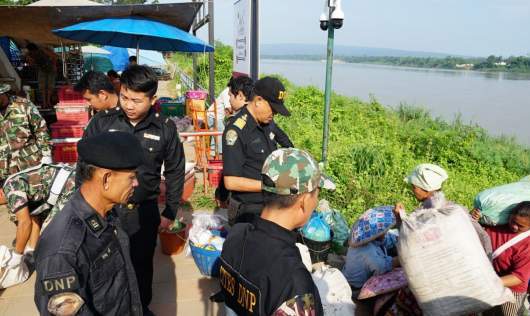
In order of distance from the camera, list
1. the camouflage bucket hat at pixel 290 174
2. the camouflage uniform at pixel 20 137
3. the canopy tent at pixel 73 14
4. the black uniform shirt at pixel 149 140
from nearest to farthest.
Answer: the camouflage bucket hat at pixel 290 174 → the black uniform shirt at pixel 149 140 → the camouflage uniform at pixel 20 137 → the canopy tent at pixel 73 14

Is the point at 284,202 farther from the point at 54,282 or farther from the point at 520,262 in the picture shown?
the point at 520,262

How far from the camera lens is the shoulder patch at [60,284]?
1.19 metres

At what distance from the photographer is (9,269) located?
311cm

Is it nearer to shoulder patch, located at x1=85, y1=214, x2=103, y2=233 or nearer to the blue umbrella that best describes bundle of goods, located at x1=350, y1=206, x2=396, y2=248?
shoulder patch, located at x1=85, y1=214, x2=103, y2=233

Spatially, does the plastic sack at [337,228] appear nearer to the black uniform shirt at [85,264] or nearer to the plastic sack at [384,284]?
the plastic sack at [384,284]

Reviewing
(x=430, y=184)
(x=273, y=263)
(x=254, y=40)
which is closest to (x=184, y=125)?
(x=254, y=40)

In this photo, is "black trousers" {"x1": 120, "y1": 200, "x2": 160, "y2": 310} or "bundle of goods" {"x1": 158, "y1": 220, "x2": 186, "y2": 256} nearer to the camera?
"black trousers" {"x1": 120, "y1": 200, "x2": 160, "y2": 310}

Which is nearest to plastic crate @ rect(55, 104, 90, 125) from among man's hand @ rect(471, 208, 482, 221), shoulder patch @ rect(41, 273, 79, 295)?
shoulder patch @ rect(41, 273, 79, 295)

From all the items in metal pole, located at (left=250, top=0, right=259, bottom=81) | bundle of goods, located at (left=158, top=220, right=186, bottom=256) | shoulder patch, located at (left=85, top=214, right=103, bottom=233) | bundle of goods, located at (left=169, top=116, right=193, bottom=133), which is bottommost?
bundle of goods, located at (left=158, top=220, right=186, bottom=256)

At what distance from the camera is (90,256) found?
135 centimetres

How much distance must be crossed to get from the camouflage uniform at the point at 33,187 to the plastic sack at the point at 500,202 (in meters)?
3.46

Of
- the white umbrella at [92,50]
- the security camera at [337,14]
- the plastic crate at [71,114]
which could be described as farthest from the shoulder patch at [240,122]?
the white umbrella at [92,50]

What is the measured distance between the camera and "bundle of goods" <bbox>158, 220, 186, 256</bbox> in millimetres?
3771

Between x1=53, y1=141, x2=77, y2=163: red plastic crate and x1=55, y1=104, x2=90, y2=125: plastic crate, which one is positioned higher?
x1=55, y1=104, x2=90, y2=125: plastic crate
